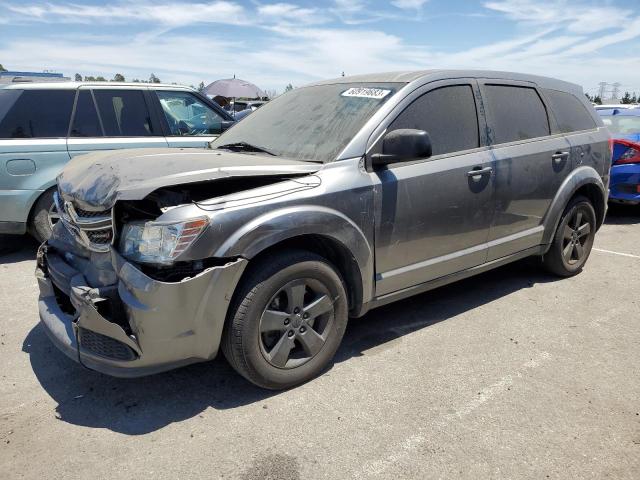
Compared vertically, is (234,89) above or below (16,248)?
above

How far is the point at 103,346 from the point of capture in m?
2.66

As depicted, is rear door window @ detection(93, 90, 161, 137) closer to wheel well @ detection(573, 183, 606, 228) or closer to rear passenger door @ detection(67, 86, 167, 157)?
rear passenger door @ detection(67, 86, 167, 157)

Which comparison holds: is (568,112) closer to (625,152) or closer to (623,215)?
(625,152)

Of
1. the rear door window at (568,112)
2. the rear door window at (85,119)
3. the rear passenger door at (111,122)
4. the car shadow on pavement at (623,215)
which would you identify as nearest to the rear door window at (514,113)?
the rear door window at (568,112)

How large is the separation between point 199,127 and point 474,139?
3.78m

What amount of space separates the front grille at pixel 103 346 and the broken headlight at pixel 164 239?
431 millimetres

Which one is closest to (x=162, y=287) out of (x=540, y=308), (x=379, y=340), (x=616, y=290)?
(x=379, y=340)

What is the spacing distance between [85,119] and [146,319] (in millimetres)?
3996

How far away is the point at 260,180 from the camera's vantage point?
295cm

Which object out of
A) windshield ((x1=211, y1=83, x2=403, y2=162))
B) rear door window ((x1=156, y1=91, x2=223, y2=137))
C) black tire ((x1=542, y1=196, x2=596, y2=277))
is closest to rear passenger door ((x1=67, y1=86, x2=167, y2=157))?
rear door window ((x1=156, y1=91, x2=223, y2=137))

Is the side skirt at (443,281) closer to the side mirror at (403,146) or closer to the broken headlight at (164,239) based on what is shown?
the side mirror at (403,146)

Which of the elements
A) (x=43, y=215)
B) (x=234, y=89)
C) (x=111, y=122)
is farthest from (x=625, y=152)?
(x=234, y=89)

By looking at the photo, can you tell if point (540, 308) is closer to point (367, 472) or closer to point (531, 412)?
point (531, 412)

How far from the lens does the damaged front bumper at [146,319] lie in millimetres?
2557
